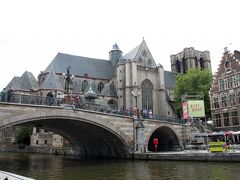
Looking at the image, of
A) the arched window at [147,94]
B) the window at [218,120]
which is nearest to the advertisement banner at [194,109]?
the window at [218,120]

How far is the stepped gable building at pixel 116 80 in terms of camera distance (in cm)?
4891

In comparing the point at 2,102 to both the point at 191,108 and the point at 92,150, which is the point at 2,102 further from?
the point at 191,108

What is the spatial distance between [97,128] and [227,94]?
2153 centimetres

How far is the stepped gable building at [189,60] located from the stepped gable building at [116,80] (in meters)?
17.9

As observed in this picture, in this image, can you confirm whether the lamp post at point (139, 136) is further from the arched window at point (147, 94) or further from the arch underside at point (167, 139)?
the arched window at point (147, 94)

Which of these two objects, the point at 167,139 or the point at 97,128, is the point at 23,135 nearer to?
the point at 167,139

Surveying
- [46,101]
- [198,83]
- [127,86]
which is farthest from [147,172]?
[127,86]

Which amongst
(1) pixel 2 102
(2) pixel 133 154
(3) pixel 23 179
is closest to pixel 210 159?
(2) pixel 133 154

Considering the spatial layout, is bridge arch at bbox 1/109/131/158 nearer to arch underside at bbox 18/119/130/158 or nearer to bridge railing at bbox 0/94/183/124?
arch underside at bbox 18/119/130/158

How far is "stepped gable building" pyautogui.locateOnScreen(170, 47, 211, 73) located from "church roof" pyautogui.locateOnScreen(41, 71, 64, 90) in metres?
38.5

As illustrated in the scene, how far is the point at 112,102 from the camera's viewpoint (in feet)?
171

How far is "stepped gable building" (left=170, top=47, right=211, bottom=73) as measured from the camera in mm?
72062

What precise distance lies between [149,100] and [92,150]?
22765mm

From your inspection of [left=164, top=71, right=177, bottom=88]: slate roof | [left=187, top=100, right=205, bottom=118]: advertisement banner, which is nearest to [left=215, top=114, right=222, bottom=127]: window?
[left=187, top=100, right=205, bottom=118]: advertisement banner
